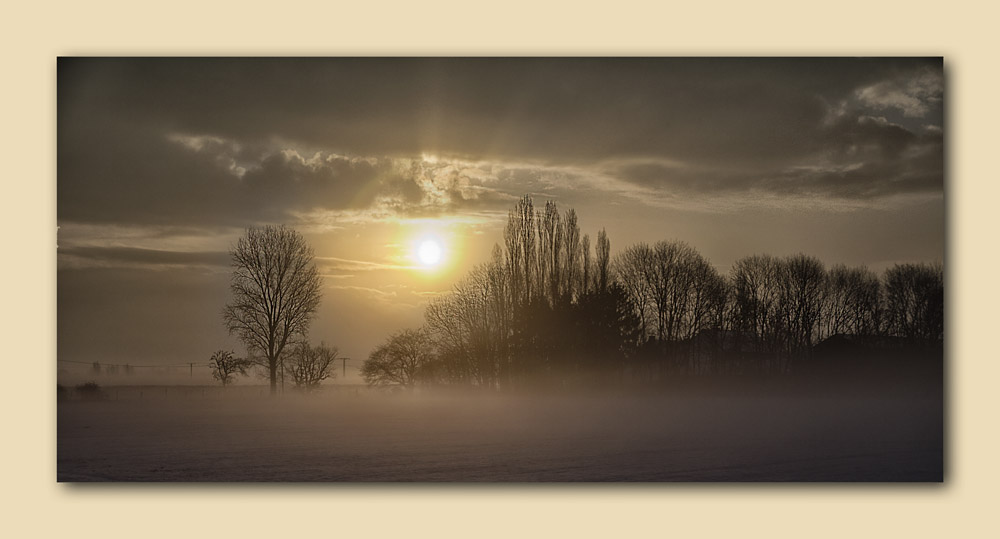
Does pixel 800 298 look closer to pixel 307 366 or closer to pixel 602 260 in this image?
pixel 602 260

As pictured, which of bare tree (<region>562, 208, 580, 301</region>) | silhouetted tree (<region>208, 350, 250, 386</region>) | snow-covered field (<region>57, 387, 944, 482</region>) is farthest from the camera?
bare tree (<region>562, 208, 580, 301</region>)

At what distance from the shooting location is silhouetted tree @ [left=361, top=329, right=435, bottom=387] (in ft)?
21.1

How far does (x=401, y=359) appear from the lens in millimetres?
6469

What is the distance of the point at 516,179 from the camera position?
6.47m

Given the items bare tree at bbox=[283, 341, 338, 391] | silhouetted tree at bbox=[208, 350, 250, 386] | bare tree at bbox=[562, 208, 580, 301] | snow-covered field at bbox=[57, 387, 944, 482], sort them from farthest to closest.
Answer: bare tree at bbox=[562, 208, 580, 301] → bare tree at bbox=[283, 341, 338, 391] → silhouetted tree at bbox=[208, 350, 250, 386] → snow-covered field at bbox=[57, 387, 944, 482]

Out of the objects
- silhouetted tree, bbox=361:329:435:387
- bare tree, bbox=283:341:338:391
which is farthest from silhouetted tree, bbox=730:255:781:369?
bare tree, bbox=283:341:338:391

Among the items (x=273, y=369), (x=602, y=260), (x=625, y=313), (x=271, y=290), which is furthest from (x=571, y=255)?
(x=273, y=369)

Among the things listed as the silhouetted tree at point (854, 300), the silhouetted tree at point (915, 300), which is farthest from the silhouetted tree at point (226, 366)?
the silhouetted tree at point (915, 300)

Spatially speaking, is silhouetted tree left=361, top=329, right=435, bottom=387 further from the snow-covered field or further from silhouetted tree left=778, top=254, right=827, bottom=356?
silhouetted tree left=778, top=254, right=827, bottom=356

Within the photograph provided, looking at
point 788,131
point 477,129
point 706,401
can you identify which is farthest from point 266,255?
point 788,131

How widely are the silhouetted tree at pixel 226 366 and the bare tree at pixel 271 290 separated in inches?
5.5

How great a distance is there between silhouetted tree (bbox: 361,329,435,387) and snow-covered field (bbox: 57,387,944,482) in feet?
0.46

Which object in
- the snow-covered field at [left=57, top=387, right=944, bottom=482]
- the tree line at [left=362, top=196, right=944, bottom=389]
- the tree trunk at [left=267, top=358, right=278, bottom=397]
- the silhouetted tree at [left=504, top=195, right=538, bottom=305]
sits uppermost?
the silhouetted tree at [left=504, top=195, right=538, bottom=305]

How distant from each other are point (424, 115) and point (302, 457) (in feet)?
8.65
